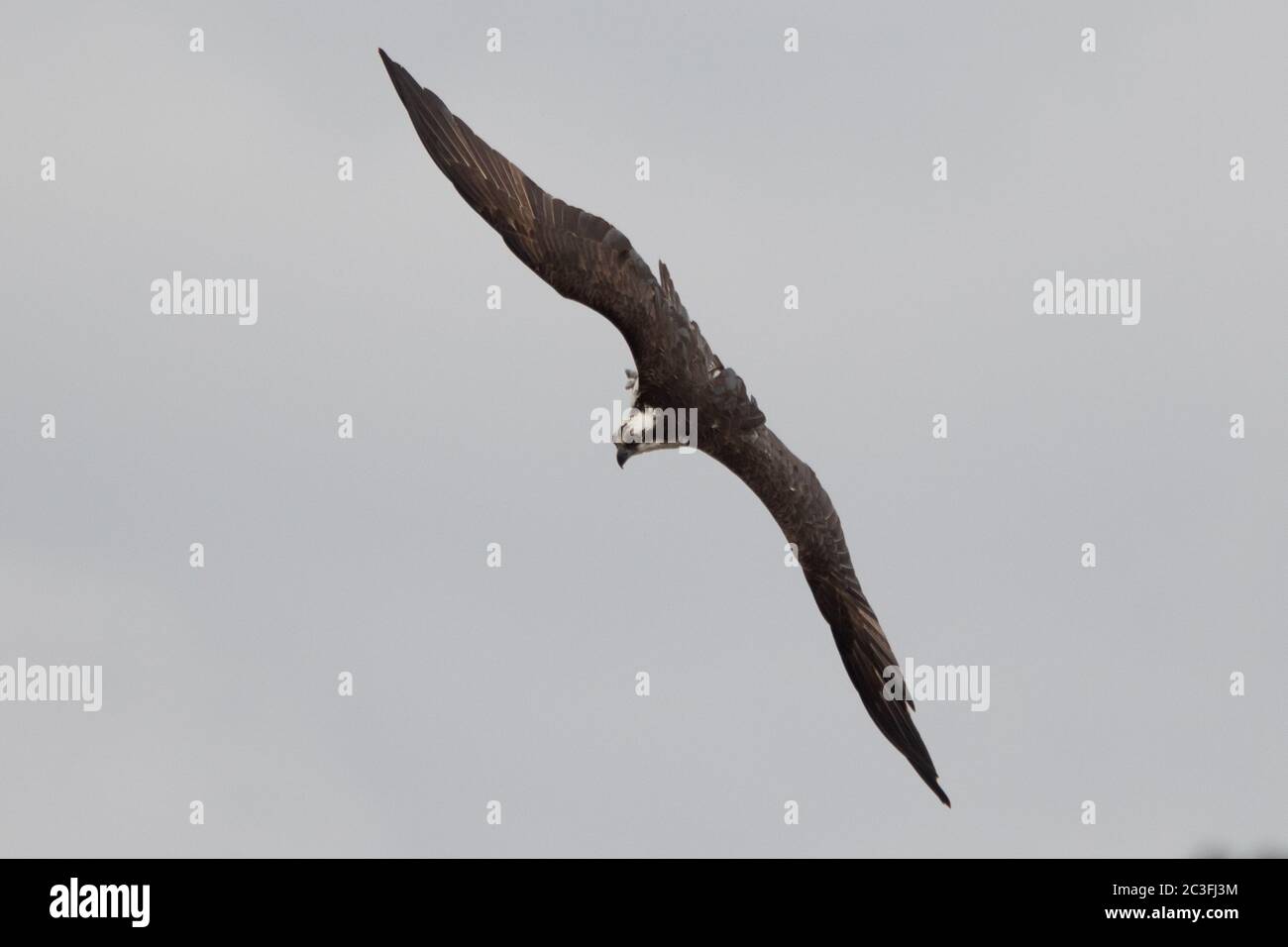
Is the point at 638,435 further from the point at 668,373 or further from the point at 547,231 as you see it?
the point at 547,231

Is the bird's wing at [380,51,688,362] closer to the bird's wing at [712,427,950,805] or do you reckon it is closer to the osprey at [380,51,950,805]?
the osprey at [380,51,950,805]

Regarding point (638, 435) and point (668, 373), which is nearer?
point (668, 373)

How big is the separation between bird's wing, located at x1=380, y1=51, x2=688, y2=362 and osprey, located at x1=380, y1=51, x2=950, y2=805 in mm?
10

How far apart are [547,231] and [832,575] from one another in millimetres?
6399

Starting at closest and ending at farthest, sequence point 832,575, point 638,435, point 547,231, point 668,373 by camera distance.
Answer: point 547,231, point 668,373, point 638,435, point 832,575

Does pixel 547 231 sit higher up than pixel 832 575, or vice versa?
pixel 547 231

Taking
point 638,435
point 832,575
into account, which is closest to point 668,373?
point 638,435

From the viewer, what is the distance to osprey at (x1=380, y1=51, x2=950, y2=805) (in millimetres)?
24984

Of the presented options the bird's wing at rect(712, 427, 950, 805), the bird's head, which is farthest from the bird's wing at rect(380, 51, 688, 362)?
the bird's wing at rect(712, 427, 950, 805)

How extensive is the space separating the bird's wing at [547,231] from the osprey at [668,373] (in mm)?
10

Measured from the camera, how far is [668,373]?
85.5ft
